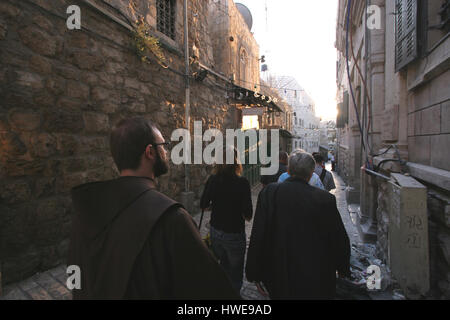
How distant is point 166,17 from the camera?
18.1 feet

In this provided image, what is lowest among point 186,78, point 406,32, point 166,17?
point 406,32

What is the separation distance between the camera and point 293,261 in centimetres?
194

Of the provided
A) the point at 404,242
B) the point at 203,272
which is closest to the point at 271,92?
the point at 404,242

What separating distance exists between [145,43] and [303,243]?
4216mm

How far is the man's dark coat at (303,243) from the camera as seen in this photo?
75.0 inches

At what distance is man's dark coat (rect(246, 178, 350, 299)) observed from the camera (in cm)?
191

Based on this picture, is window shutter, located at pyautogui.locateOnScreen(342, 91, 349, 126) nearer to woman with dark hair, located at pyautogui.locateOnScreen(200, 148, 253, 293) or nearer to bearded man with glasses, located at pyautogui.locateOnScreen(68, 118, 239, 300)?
woman with dark hair, located at pyautogui.locateOnScreen(200, 148, 253, 293)

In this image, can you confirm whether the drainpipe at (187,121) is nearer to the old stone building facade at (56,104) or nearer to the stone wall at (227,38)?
the old stone building facade at (56,104)

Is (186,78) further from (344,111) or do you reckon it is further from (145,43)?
(344,111)

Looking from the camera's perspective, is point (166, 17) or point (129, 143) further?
point (166, 17)

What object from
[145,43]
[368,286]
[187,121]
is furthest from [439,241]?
[145,43]

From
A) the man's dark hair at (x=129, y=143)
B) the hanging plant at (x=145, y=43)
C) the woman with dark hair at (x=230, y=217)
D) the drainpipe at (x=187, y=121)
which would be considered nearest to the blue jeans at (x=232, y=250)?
the woman with dark hair at (x=230, y=217)

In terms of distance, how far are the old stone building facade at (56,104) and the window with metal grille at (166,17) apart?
414 millimetres

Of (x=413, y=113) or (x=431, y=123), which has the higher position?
(x=413, y=113)
